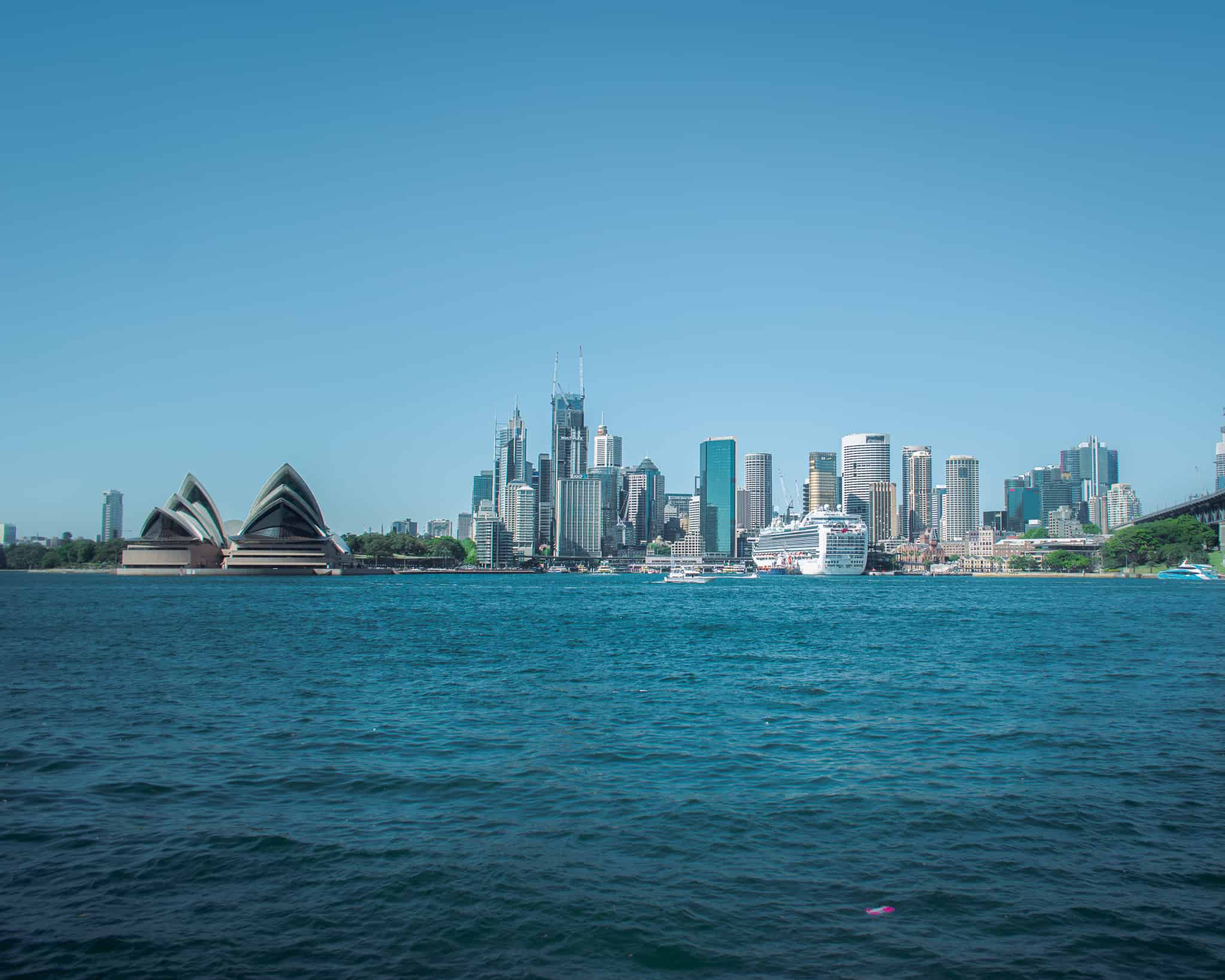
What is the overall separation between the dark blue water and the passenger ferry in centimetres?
10880

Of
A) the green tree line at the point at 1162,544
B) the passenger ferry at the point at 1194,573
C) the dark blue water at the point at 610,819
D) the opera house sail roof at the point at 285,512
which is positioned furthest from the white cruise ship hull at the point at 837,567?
the dark blue water at the point at 610,819

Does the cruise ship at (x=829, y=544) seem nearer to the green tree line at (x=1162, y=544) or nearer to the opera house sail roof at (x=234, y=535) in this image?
the green tree line at (x=1162, y=544)

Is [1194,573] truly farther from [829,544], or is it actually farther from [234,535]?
[234,535]

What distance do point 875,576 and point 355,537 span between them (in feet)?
375

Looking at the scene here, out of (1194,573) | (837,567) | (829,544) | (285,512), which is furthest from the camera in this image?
(837,567)

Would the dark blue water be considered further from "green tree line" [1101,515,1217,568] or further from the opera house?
"green tree line" [1101,515,1217,568]

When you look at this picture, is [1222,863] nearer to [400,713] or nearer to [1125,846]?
[1125,846]

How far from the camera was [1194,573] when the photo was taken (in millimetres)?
120500

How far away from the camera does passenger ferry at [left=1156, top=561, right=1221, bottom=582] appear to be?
11662 centimetres

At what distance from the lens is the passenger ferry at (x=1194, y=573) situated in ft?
383

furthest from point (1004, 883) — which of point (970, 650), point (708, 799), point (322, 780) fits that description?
point (970, 650)

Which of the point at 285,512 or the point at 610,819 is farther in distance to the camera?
the point at 285,512

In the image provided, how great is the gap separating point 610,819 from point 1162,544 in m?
162

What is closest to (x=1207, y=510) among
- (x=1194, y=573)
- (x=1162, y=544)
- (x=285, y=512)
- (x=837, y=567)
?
(x=1162, y=544)
